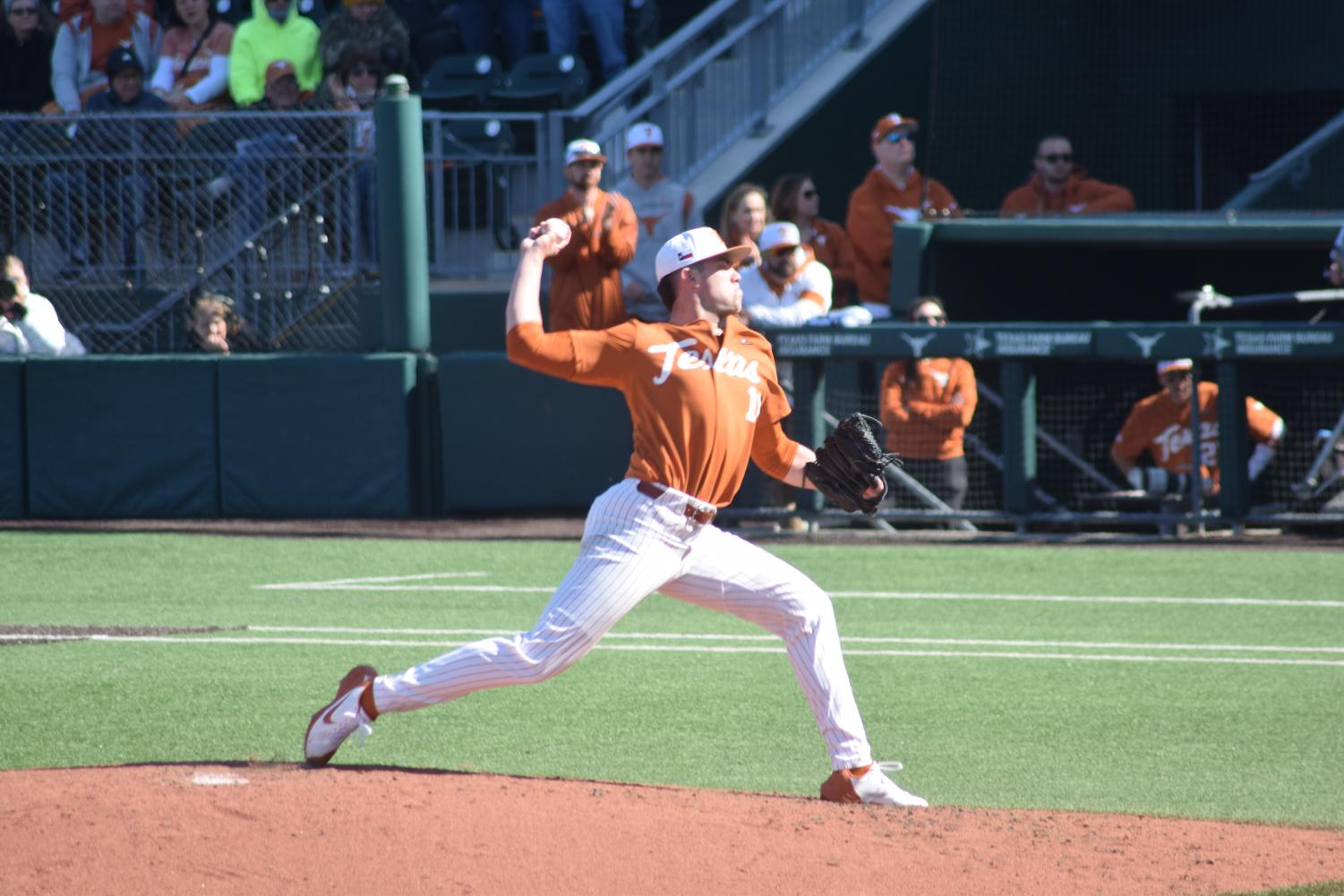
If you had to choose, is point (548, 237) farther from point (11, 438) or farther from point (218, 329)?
point (11, 438)

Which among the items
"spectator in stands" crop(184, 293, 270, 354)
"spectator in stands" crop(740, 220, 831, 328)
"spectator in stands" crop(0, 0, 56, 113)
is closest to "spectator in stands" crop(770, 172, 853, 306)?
"spectator in stands" crop(740, 220, 831, 328)

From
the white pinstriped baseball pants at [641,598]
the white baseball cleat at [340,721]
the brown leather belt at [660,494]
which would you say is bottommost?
the white baseball cleat at [340,721]

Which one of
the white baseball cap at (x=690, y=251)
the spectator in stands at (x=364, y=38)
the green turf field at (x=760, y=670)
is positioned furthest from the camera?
the spectator in stands at (x=364, y=38)

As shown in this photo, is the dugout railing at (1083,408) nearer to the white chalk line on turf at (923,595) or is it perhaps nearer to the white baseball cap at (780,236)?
the white baseball cap at (780,236)

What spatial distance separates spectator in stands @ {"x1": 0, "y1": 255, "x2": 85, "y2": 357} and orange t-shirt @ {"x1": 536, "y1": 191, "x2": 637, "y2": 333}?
390 centimetres

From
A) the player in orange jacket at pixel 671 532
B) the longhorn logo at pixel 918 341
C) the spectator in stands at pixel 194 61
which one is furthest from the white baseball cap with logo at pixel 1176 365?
the spectator in stands at pixel 194 61

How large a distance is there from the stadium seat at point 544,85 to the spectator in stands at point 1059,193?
4195 millimetres

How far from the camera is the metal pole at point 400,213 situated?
14.3m

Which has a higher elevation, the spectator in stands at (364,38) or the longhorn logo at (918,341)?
the spectator in stands at (364,38)

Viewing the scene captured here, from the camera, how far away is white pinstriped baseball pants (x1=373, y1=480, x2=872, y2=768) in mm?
5840

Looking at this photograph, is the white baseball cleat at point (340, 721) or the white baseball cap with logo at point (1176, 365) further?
the white baseball cap with logo at point (1176, 365)

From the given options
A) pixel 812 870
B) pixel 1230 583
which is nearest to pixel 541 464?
pixel 1230 583

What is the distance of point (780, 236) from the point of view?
13.6m

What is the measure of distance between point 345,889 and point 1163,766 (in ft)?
11.3
